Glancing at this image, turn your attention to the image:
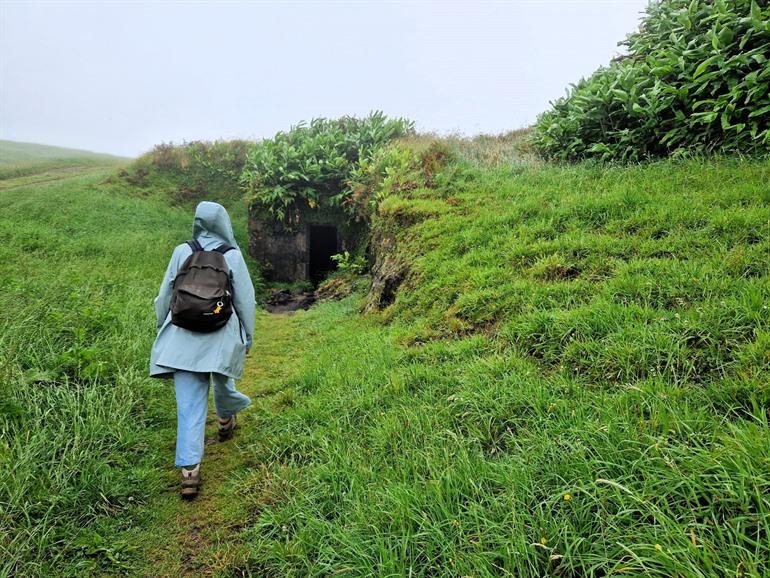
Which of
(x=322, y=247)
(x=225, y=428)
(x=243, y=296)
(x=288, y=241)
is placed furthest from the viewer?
(x=322, y=247)

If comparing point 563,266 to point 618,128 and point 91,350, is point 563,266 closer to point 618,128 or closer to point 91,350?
point 618,128

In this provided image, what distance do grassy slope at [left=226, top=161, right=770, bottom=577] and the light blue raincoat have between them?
93cm

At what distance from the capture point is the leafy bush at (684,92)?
5.66m

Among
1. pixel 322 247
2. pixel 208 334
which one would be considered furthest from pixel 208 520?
pixel 322 247

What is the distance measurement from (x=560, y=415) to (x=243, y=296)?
288 cm

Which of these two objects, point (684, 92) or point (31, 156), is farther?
point (31, 156)

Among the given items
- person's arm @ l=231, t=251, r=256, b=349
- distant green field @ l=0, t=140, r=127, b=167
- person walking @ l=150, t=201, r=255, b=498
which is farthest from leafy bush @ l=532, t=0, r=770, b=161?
distant green field @ l=0, t=140, r=127, b=167

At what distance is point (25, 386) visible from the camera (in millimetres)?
3893

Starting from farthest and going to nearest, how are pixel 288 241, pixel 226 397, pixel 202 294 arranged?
pixel 288 241 → pixel 226 397 → pixel 202 294

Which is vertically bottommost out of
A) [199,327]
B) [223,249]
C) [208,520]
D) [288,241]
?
[208,520]

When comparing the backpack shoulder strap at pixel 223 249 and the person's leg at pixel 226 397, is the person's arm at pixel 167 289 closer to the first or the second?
the backpack shoulder strap at pixel 223 249

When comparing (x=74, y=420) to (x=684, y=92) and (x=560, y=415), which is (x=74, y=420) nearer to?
(x=560, y=415)

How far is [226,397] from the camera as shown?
13.2ft

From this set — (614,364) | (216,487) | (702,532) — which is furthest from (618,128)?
(216,487)
